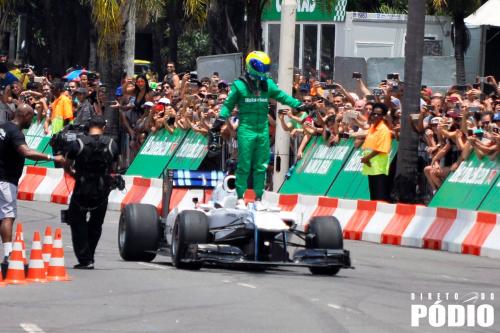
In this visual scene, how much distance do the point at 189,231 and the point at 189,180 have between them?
59.9 inches

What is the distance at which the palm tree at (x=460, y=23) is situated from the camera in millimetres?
35438

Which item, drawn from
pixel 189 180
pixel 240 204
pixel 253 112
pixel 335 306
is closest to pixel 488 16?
pixel 253 112

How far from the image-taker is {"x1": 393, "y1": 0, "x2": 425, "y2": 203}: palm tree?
73.3 ft

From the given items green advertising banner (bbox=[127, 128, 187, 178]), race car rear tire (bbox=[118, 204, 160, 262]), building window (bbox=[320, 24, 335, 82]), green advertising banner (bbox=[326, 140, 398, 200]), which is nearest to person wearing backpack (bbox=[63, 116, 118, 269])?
race car rear tire (bbox=[118, 204, 160, 262])

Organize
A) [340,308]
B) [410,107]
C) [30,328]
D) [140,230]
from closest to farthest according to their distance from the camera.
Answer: [30,328]
[340,308]
[140,230]
[410,107]

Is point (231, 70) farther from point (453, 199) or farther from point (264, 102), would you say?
point (264, 102)

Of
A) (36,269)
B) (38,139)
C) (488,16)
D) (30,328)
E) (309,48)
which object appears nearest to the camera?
(30,328)

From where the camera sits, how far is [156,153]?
28188mm

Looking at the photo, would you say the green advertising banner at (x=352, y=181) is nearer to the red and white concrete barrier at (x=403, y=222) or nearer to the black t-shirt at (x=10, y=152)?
the red and white concrete barrier at (x=403, y=222)

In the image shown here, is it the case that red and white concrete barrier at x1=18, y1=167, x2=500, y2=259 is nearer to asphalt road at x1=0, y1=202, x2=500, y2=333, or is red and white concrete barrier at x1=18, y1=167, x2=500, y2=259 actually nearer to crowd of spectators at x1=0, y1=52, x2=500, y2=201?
crowd of spectators at x1=0, y1=52, x2=500, y2=201

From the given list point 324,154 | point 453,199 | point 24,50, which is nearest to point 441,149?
point 453,199

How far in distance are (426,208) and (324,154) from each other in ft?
14.0

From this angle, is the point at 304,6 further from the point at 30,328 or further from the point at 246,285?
the point at 30,328

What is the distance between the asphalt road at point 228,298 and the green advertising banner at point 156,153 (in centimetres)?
1080
